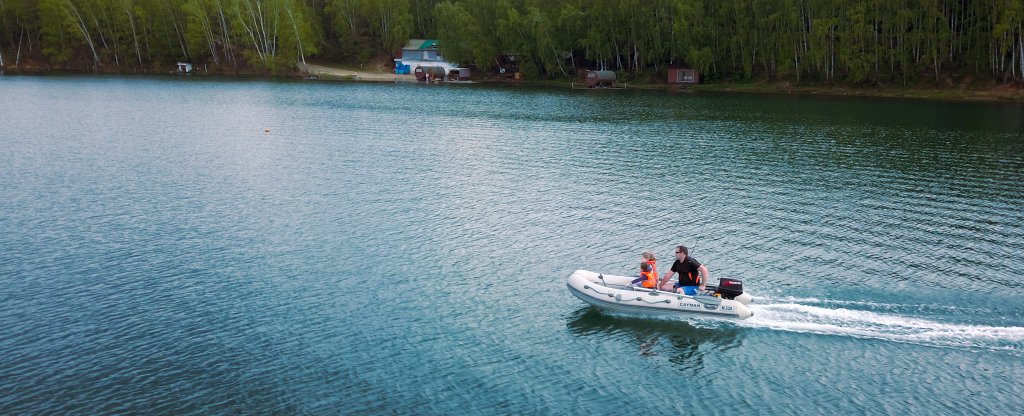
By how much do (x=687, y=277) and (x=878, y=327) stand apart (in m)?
6.70

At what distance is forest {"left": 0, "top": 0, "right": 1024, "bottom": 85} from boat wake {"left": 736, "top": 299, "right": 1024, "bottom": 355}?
8599 cm

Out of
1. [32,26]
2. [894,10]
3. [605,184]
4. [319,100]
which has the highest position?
[32,26]

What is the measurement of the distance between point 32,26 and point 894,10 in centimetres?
16898

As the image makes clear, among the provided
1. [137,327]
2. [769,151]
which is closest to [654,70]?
[769,151]

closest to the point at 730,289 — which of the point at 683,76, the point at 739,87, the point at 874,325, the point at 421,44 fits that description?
the point at 874,325

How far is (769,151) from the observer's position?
63.4 m

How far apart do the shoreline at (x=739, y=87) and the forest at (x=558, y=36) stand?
86.0 inches

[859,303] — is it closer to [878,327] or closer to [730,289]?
[878,327]

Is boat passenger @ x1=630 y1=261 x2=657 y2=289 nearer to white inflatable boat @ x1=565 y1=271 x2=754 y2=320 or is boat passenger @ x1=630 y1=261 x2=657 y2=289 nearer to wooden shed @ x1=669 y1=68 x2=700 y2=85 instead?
white inflatable boat @ x1=565 y1=271 x2=754 y2=320

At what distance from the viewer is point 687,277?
29125 mm

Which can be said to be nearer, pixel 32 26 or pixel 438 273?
pixel 438 273

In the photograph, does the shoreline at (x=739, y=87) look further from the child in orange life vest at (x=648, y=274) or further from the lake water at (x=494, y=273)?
the child in orange life vest at (x=648, y=274)

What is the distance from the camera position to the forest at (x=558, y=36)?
106 m

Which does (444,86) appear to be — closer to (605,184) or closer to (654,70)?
(654,70)
